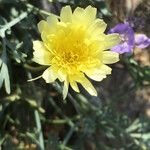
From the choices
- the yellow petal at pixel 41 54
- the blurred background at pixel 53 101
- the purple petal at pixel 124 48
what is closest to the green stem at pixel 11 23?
the blurred background at pixel 53 101

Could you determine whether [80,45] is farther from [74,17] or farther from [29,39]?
[29,39]

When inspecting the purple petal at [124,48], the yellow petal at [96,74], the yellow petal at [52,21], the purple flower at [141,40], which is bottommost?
the yellow petal at [96,74]

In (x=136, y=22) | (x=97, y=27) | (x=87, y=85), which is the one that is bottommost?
(x=87, y=85)

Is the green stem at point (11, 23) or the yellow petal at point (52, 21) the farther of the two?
the green stem at point (11, 23)

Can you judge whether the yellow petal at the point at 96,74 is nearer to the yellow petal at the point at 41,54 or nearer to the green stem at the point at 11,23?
the yellow petal at the point at 41,54

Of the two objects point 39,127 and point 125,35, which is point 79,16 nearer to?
point 125,35

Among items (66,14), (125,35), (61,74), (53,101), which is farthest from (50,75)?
(53,101)

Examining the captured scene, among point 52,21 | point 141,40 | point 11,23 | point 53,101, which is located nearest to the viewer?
point 52,21

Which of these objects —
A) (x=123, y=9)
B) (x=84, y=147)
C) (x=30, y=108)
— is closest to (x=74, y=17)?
(x=123, y=9)
